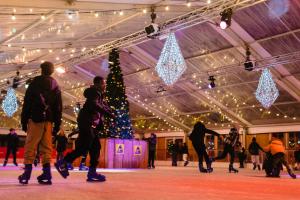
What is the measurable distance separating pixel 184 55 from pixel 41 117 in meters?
13.9

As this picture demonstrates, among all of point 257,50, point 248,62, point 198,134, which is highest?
point 257,50

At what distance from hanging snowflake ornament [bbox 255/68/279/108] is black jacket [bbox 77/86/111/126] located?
32.9 feet

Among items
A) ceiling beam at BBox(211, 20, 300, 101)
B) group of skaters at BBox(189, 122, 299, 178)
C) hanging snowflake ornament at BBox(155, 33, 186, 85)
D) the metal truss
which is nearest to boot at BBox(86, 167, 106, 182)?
group of skaters at BBox(189, 122, 299, 178)

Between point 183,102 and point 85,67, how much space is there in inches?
236

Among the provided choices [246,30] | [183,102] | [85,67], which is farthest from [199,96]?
[246,30]

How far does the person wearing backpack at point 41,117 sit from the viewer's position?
4.65 meters

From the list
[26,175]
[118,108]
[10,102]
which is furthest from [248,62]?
[10,102]

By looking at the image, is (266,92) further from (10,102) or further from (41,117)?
(10,102)

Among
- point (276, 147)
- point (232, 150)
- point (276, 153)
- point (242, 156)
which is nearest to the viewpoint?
point (276, 147)

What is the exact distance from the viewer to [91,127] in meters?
5.43

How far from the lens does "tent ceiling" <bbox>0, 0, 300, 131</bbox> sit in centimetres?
1295

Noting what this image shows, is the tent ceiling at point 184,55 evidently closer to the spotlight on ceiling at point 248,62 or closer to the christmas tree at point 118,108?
the spotlight on ceiling at point 248,62

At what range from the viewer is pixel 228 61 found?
58.2ft

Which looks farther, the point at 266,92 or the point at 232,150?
the point at 266,92
